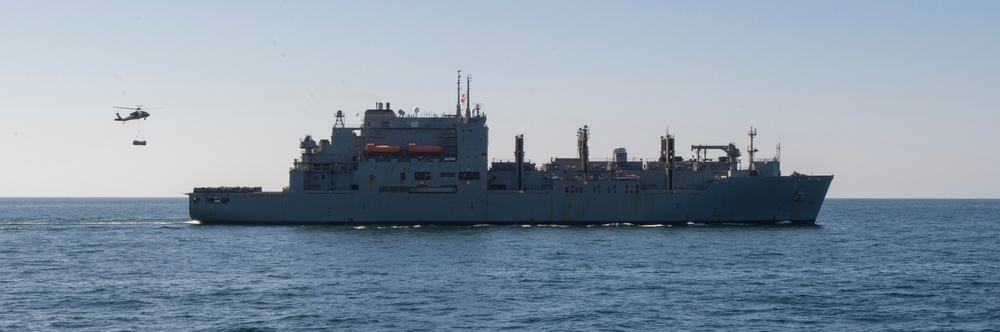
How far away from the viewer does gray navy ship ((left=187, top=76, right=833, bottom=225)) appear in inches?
2397

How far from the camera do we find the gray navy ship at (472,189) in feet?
200

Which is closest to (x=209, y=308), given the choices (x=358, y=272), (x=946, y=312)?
(x=358, y=272)

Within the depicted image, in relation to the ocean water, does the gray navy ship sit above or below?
above

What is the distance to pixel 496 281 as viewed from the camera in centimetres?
3475

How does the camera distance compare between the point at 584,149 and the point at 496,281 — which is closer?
the point at 496,281

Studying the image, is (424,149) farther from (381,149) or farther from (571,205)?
(571,205)

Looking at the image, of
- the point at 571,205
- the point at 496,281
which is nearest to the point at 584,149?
the point at 571,205

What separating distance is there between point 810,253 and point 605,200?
17373 mm

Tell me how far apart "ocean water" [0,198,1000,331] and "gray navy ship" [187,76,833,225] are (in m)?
4.19

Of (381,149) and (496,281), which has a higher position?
(381,149)

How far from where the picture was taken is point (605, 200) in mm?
61312

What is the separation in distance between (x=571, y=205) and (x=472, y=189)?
617 centimetres

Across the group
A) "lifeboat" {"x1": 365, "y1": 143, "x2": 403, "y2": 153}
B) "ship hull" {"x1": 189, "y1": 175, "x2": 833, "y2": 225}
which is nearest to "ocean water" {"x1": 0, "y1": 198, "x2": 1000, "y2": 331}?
"ship hull" {"x1": 189, "y1": 175, "x2": 833, "y2": 225}

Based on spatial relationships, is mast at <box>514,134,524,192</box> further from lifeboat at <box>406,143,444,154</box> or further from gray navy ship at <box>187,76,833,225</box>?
lifeboat at <box>406,143,444,154</box>
